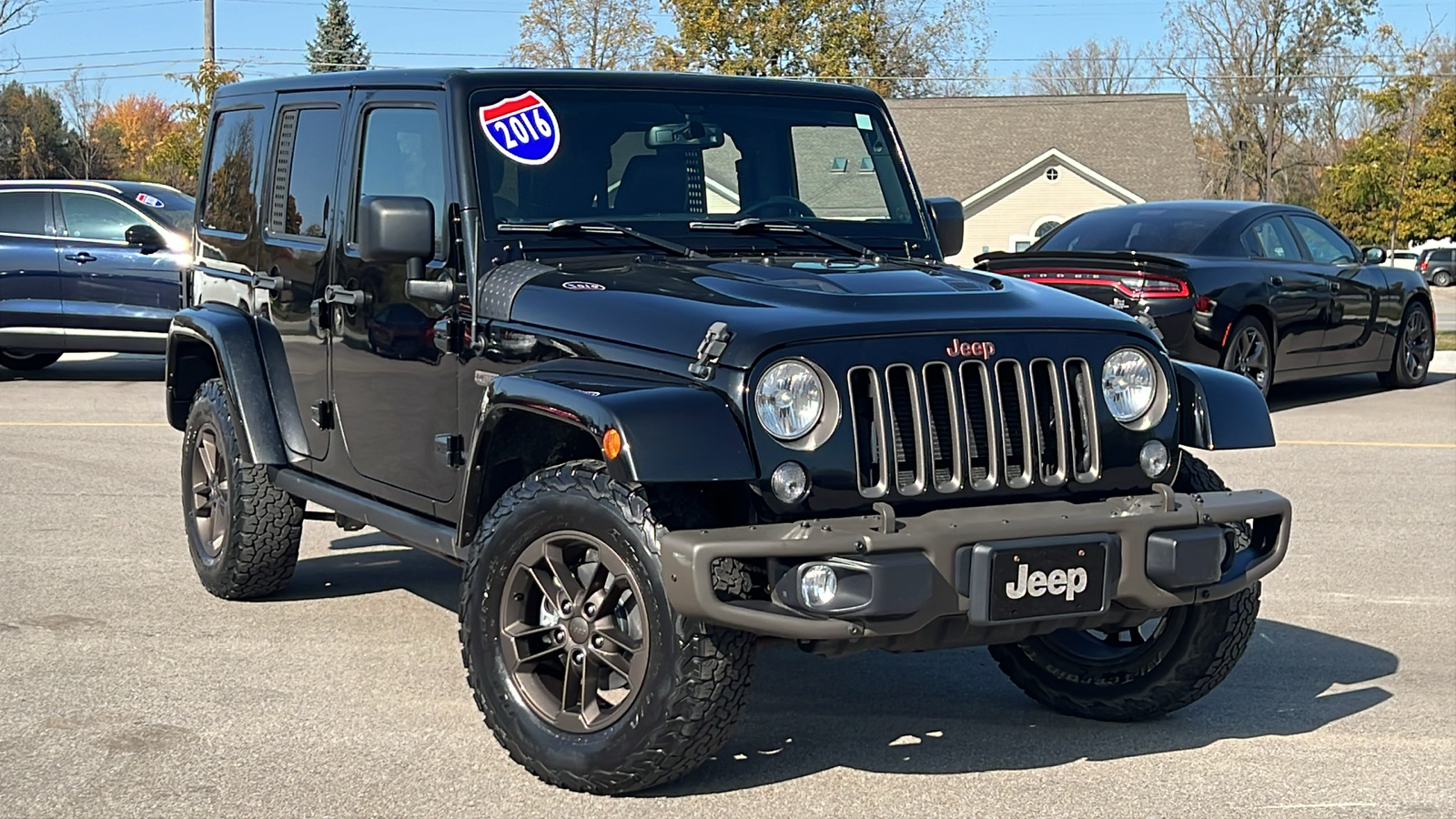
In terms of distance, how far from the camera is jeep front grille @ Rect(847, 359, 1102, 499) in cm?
445

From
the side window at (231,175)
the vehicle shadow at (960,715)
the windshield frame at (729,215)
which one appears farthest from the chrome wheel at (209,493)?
the vehicle shadow at (960,715)

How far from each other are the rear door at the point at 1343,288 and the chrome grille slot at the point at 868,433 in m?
10.3

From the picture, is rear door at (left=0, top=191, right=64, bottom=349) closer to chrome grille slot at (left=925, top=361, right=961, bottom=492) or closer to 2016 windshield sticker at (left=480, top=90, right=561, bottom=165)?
2016 windshield sticker at (left=480, top=90, right=561, bottom=165)

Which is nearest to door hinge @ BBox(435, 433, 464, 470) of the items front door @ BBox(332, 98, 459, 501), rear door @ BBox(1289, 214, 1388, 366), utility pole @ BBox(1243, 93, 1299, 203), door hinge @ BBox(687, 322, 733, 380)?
front door @ BBox(332, 98, 459, 501)

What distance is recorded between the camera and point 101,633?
253 inches

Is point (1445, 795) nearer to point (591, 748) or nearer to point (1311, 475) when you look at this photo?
point (591, 748)

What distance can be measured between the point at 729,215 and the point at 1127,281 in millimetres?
7344

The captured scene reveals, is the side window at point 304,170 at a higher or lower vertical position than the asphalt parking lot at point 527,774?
higher

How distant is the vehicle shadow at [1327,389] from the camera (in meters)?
14.7

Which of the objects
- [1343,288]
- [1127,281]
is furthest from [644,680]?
[1343,288]

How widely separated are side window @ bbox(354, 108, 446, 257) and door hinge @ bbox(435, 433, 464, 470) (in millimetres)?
585

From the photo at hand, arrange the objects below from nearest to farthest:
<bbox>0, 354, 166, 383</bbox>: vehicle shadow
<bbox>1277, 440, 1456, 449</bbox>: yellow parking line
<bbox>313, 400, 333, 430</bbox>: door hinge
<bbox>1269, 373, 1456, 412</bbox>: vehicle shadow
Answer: <bbox>313, 400, 333, 430</bbox>: door hinge
<bbox>1277, 440, 1456, 449</bbox>: yellow parking line
<bbox>1269, 373, 1456, 412</bbox>: vehicle shadow
<bbox>0, 354, 166, 383</bbox>: vehicle shadow

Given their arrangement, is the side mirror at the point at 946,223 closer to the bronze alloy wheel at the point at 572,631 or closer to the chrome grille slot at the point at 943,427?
the chrome grille slot at the point at 943,427

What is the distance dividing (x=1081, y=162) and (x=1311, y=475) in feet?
121
